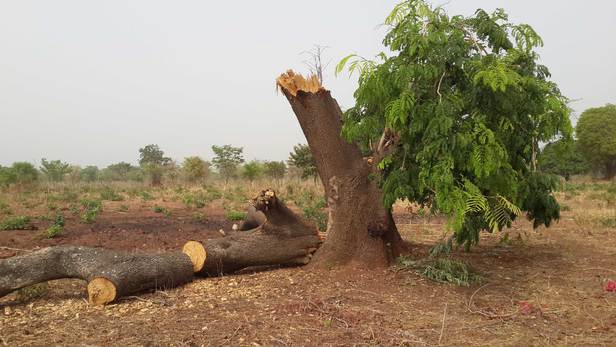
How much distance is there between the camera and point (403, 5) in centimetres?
513

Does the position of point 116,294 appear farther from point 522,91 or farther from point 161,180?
point 161,180

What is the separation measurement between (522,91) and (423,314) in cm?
240

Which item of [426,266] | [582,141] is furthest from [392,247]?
[582,141]

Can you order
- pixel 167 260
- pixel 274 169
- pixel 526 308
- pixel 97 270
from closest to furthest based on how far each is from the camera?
pixel 526 308 < pixel 97 270 < pixel 167 260 < pixel 274 169

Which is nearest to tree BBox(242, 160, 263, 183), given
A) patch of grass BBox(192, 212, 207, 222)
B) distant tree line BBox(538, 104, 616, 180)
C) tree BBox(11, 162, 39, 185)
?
tree BBox(11, 162, 39, 185)

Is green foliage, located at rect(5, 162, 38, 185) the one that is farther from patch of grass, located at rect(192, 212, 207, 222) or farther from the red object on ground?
the red object on ground

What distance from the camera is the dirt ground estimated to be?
13.1ft

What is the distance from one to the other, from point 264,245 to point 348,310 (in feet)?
6.55

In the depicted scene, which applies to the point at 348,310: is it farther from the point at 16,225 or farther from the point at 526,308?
the point at 16,225

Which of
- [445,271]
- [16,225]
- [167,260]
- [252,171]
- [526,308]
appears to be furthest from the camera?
[252,171]

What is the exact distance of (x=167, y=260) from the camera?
551cm

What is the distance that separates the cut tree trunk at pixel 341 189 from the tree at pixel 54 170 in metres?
28.1

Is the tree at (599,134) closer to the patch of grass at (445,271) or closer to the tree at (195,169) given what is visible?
the tree at (195,169)

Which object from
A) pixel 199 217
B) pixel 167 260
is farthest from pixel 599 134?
pixel 167 260
